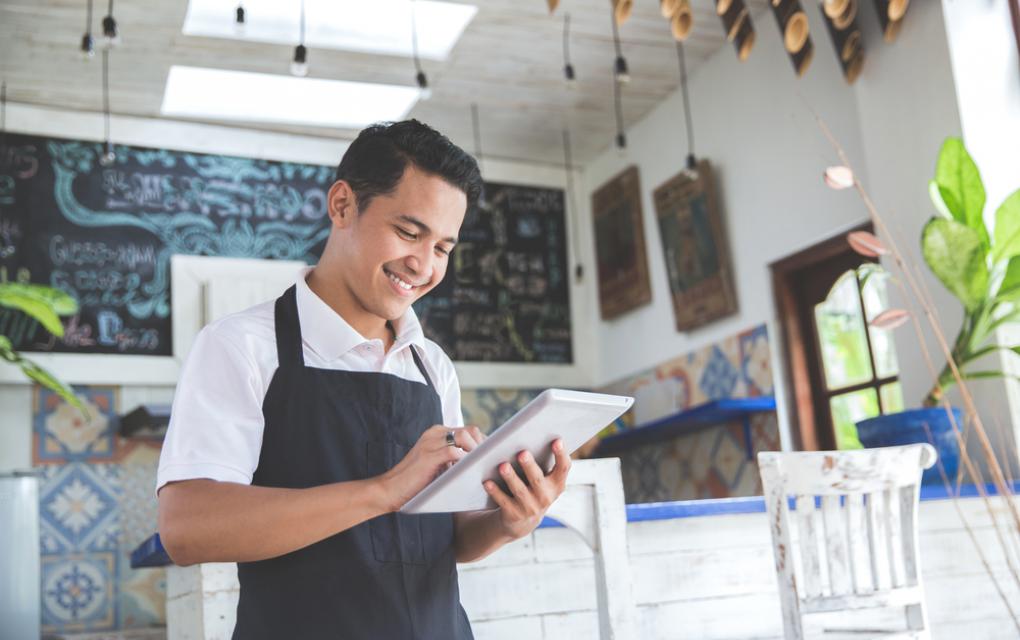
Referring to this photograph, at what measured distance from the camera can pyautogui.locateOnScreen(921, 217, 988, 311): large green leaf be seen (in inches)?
141

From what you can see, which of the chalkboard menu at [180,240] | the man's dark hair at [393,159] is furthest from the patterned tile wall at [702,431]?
the man's dark hair at [393,159]

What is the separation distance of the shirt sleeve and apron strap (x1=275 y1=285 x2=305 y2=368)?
0.06 metres

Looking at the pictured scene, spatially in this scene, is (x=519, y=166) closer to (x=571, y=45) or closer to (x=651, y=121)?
(x=651, y=121)

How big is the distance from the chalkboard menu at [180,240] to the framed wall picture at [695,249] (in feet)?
3.53

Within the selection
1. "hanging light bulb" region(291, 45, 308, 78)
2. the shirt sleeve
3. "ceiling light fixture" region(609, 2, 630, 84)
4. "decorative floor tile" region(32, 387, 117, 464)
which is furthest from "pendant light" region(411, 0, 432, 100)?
the shirt sleeve

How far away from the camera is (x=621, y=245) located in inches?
250

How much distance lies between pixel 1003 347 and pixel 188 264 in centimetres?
403

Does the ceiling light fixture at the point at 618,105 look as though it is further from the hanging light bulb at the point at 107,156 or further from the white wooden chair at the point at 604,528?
the white wooden chair at the point at 604,528

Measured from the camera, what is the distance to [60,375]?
17.5ft

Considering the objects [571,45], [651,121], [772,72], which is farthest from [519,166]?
[772,72]

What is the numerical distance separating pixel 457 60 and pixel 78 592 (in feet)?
10.6

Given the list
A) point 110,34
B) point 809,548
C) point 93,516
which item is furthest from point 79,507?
point 809,548

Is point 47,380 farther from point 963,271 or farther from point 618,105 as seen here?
point 963,271

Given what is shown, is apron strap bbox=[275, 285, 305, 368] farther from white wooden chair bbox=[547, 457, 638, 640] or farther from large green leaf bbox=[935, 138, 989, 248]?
large green leaf bbox=[935, 138, 989, 248]
